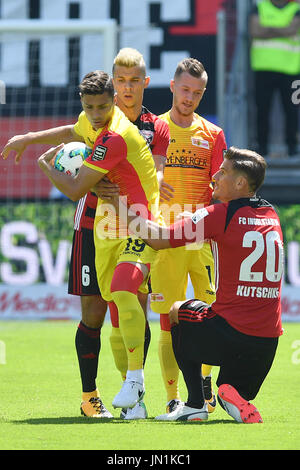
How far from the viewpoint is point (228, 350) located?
5.31 meters

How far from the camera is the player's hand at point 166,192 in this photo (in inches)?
246

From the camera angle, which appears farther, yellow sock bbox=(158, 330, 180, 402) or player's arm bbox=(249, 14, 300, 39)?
player's arm bbox=(249, 14, 300, 39)

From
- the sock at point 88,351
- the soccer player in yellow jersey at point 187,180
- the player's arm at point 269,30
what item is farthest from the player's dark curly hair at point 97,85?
the player's arm at point 269,30

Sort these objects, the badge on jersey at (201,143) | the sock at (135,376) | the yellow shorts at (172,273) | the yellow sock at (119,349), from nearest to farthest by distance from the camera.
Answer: the sock at (135,376), the yellow sock at (119,349), the yellow shorts at (172,273), the badge on jersey at (201,143)

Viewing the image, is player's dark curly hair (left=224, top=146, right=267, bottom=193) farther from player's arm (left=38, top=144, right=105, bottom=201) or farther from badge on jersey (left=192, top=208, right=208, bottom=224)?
player's arm (left=38, top=144, right=105, bottom=201)

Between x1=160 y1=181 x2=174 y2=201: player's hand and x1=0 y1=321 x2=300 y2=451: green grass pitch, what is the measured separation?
1314 mm

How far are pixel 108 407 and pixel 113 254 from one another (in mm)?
1036

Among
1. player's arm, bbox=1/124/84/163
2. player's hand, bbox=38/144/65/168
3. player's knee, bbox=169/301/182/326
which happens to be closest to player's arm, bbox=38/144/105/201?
player's hand, bbox=38/144/65/168

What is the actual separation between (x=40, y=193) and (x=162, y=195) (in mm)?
8662

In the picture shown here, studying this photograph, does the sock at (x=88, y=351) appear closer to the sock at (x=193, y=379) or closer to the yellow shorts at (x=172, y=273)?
the yellow shorts at (x=172, y=273)

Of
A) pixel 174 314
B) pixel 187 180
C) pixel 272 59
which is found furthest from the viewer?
pixel 272 59

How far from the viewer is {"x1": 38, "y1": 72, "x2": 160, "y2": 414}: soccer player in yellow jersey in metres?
5.42

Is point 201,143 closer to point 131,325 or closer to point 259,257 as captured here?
point 259,257

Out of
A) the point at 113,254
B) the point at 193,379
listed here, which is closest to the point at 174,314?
the point at 193,379
